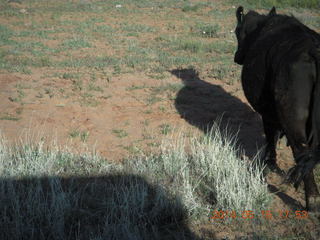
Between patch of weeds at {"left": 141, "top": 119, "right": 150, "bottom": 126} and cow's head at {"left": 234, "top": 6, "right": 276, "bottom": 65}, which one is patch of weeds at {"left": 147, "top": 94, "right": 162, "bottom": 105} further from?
cow's head at {"left": 234, "top": 6, "right": 276, "bottom": 65}

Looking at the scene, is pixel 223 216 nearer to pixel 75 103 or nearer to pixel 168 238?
pixel 168 238

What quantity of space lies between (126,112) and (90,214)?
3.76m

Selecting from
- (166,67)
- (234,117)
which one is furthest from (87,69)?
(234,117)

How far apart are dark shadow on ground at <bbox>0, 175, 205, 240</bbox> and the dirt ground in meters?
1.30

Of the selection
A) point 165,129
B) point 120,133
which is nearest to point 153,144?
point 165,129

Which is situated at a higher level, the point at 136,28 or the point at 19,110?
the point at 136,28

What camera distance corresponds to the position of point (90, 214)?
3723 mm

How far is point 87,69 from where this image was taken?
390 inches

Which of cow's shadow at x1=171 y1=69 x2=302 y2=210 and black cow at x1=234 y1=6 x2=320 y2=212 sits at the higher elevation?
black cow at x1=234 y1=6 x2=320 y2=212

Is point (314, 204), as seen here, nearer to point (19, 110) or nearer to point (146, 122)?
point (146, 122)

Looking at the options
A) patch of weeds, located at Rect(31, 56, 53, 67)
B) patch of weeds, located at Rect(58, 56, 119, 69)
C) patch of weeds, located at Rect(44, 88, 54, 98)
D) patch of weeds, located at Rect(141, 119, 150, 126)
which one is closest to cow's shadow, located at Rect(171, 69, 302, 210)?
patch of weeds, located at Rect(141, 119, 150, 126)

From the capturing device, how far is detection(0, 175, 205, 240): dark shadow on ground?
3.39 metres

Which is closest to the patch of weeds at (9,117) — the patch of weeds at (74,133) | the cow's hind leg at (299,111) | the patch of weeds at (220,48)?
the patch of weeds at (74,133)
